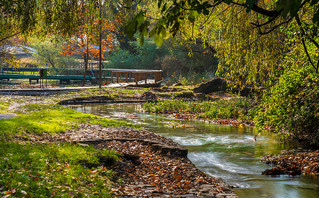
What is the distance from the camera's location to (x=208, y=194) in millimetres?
6633

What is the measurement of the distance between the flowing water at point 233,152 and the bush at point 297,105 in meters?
1.00

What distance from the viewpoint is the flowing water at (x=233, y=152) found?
7844 millimetres

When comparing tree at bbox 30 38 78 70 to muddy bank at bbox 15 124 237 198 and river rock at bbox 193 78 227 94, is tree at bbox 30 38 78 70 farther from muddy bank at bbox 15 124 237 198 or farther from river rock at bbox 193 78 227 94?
muddy bank at bbox 15 124 237 198

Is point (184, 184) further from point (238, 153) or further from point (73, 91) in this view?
point (73, 91)

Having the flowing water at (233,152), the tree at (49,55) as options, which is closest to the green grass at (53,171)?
the flowing water at (233,152)

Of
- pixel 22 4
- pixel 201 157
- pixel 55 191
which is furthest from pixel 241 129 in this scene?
pixel 55 191

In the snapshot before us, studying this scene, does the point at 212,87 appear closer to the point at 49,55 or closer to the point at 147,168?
the point at 147,168

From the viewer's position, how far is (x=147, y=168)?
27.0ft

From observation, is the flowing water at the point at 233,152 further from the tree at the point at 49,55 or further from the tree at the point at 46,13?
the tree at the point at 49,55

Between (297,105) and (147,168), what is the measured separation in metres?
4.79

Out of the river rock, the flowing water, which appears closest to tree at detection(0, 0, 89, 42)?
the flowing water

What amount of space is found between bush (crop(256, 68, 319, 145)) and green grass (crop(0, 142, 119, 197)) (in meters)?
5.17

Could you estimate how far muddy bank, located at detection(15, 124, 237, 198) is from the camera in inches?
262

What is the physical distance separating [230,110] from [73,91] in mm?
14409
